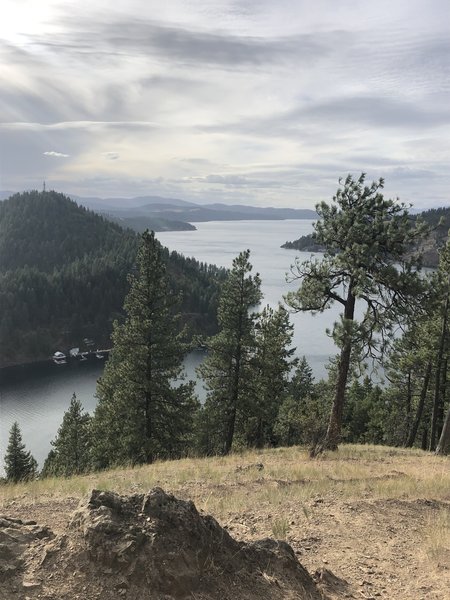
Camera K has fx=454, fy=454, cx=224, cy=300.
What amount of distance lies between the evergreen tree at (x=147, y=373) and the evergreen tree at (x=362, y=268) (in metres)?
8.90

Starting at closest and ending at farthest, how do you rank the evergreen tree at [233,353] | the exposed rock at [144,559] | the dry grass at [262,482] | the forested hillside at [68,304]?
the exposed rock at [144,559] → the dry grass at [262,482] → the evergreen tree at [233,353] → the forested hillside at [68,304]

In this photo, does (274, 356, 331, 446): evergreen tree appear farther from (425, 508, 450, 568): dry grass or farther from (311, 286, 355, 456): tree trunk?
(425, 508, 450, 568): dry grass

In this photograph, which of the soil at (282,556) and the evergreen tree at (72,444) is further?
the evergreen tree at (72,444)

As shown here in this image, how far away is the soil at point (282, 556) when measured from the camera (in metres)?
4.49

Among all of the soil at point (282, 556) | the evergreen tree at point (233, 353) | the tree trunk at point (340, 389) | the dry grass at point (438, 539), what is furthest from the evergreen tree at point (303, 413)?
the dry grass at point (438, 539)

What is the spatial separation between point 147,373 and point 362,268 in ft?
42.3

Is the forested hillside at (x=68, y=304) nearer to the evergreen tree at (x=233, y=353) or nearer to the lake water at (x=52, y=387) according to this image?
the lake water at (x=52, y=387)

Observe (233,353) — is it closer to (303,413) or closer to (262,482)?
(303,413)

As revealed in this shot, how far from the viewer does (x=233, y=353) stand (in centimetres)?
2669

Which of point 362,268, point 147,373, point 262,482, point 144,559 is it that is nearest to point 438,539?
point 262,482

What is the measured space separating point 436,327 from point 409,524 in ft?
59.2

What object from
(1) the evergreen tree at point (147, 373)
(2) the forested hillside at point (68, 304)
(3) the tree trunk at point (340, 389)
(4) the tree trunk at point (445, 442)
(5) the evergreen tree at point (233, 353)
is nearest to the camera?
(3) the tree trunk at point (340, 389)

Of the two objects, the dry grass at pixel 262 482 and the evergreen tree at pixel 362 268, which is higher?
the evergreen tree at pixel 362 268

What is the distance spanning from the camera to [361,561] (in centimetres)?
671
